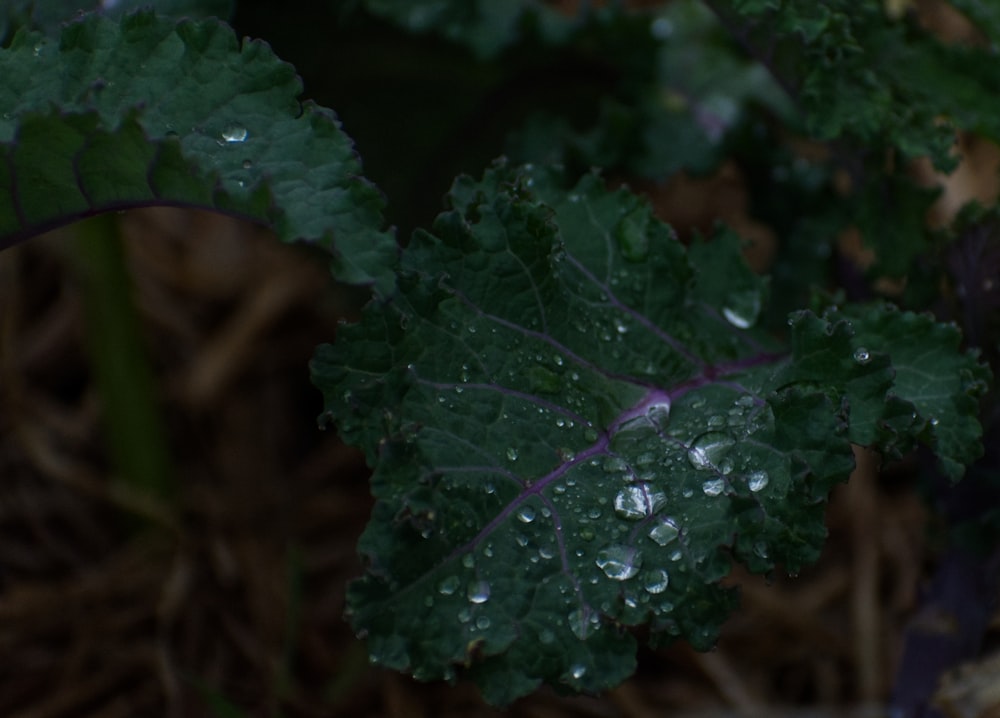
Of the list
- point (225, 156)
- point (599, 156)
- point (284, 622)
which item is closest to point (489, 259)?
point (225, 156)

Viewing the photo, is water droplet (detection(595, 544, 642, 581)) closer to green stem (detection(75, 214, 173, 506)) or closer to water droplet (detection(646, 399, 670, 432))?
water droplet (detection(646, 399, 670, 432))

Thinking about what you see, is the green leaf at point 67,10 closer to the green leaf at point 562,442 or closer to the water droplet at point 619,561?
the green leaf at point 562,442

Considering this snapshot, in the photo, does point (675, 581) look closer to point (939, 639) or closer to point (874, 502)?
point (939, 639)

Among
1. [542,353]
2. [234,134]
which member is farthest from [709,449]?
[234,134]

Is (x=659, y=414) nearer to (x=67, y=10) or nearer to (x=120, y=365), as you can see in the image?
(x=67, y=10)

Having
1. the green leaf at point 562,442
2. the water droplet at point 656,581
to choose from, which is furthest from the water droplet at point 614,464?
the water droplet at point 656,581

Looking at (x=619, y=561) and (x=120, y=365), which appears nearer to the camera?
(x=619, y=561)

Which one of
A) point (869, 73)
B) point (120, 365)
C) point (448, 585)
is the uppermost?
point (869, 73)

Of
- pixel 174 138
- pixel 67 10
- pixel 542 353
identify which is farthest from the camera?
pixel 67 10
